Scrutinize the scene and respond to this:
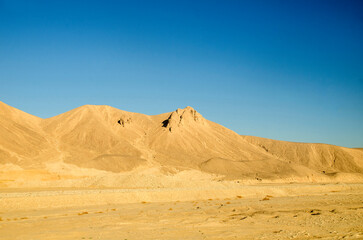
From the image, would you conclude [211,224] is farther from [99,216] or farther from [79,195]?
[79,195]

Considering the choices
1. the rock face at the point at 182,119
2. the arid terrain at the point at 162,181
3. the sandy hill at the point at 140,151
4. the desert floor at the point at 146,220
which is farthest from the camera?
the rock face at the point at 182,119

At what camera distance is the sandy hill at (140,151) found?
63384 millimetres

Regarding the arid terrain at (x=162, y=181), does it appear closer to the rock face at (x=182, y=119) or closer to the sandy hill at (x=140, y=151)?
the sandy hill at (x=140, y=151)

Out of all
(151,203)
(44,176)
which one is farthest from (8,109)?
(151,203)

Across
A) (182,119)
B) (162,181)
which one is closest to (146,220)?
(162,181)

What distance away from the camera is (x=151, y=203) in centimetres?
3388

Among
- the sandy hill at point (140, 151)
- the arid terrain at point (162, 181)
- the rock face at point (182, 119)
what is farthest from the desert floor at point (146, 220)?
the rock face at point (182, 119)

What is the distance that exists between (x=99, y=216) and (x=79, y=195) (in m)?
9.03

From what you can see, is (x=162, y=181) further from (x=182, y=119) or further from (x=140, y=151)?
(x=182, y=119)

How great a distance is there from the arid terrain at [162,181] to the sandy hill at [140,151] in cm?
28

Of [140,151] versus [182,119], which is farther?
[182,119]

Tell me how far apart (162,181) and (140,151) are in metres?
29.2

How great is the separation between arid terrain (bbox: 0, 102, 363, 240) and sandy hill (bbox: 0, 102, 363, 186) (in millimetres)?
277

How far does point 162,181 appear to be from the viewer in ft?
164
